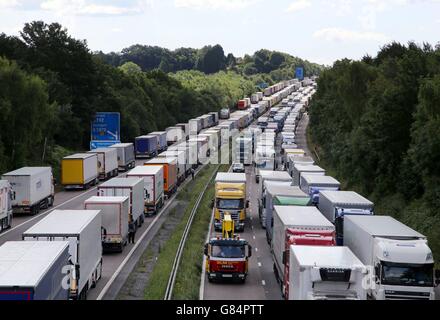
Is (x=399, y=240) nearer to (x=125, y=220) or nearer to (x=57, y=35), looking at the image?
(x=125, y=220)

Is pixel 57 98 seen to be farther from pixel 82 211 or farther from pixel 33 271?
pixel 33 271

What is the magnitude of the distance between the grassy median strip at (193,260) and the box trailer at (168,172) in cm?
512

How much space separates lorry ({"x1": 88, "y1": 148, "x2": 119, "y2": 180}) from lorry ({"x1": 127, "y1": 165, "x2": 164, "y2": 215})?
16.5m

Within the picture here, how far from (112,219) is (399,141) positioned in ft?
79.0

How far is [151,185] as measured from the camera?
168 ft

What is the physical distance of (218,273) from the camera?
31.0m

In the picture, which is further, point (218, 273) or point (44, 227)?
point (218, 273)

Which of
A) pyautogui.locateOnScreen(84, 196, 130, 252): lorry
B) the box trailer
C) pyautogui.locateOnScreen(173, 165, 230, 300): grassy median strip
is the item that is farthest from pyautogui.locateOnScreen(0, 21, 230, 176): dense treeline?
pyautogui.locateOnScreen(84, 196, 130, 252): lorry

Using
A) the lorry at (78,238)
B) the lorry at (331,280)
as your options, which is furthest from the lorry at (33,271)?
the lorry at (331,280)

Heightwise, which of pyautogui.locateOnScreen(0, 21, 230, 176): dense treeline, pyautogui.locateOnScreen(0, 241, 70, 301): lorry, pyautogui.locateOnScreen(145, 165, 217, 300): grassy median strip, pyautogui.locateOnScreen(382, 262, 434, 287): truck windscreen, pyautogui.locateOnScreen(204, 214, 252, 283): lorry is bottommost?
pyautogui.locateOnScreen(145, 165, 217, 300): grassy median strip

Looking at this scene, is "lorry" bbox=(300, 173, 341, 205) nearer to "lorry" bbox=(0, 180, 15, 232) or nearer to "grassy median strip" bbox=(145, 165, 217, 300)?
"grassy median strip" bbox=(145, 165, 217, 300)

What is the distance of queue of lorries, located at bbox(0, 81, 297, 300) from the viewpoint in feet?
63.9

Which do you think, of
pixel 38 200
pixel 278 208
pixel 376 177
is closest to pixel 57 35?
pixel 38 200
